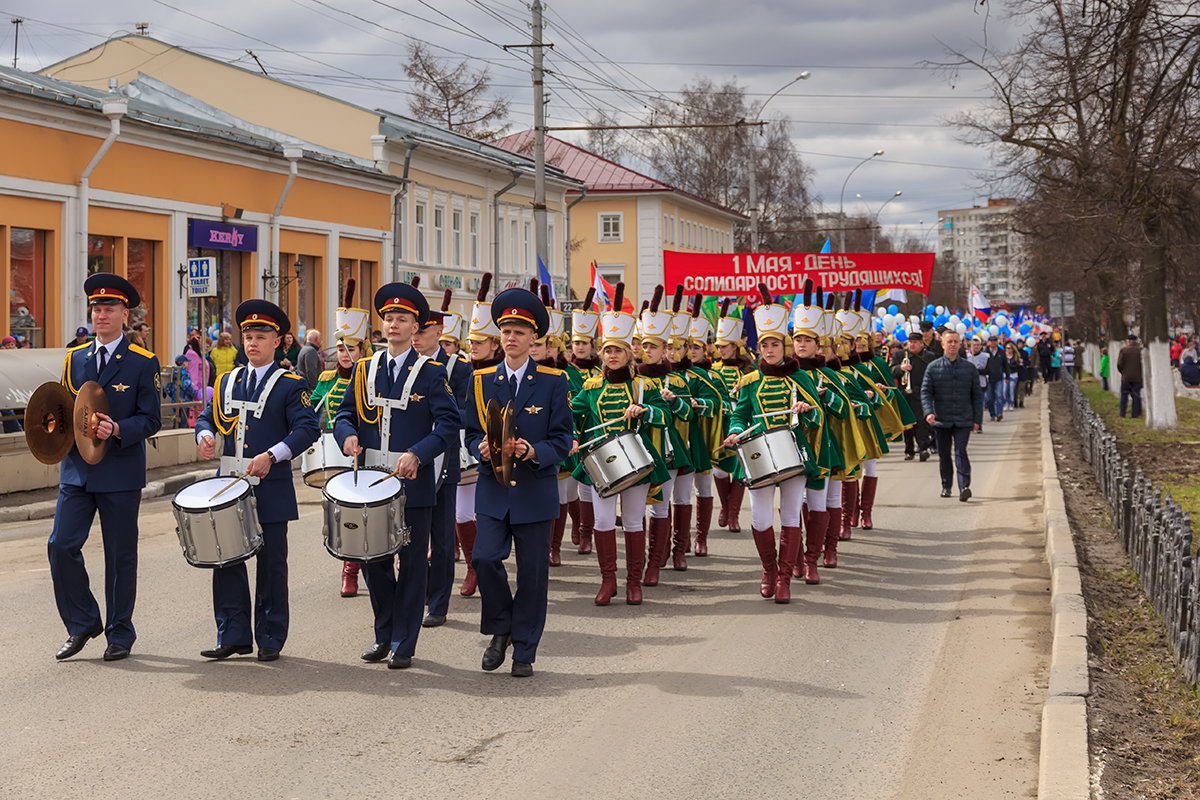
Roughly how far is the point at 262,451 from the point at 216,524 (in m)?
0.58

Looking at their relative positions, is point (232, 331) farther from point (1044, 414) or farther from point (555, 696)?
point (555, 696)

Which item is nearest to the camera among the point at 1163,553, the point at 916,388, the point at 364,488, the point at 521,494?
the point at 364,488

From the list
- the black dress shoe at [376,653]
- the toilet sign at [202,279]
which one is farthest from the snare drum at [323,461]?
the toilet sign at [202,279]

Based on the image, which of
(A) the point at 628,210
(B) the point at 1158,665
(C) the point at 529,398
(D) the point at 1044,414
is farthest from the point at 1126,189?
(A) the point at 628,210

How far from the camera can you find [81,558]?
8219 mm

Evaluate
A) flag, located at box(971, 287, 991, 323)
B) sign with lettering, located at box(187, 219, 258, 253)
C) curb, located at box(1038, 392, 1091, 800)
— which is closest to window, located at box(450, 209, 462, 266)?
sign with lettering, located at box(187, 219, 258, 253)

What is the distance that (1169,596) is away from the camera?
8.77 metres

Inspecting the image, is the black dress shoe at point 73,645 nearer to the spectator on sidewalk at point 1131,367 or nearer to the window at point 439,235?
the spectator on sidewalk at point 1131,367

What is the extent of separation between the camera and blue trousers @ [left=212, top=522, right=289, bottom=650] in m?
8.10

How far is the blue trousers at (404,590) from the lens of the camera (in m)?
8.09

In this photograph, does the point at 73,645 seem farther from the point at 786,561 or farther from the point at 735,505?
the point at 735,505

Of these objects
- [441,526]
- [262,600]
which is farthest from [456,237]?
[262,600]

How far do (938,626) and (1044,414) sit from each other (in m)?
26.5

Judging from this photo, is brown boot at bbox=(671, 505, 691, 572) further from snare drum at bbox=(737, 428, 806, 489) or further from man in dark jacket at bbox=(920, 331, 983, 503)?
man in dark jacket at bbox=(920, 331, 983, 503)
